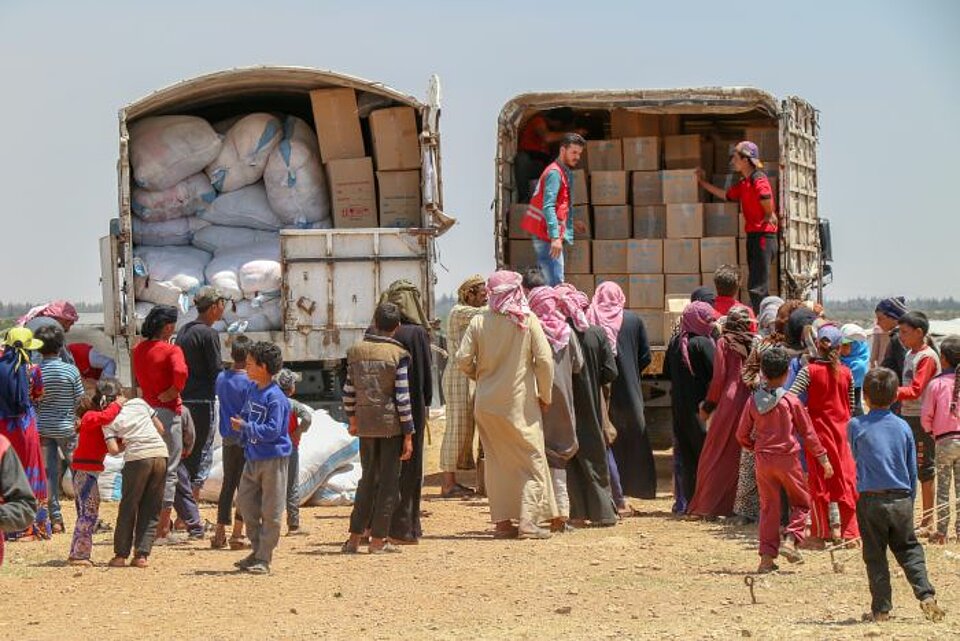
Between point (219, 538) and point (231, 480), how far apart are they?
0.34 m

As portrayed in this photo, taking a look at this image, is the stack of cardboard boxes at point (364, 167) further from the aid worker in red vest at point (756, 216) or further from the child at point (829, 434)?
the child at point (829, 434)

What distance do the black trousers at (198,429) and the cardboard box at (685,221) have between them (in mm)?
4767

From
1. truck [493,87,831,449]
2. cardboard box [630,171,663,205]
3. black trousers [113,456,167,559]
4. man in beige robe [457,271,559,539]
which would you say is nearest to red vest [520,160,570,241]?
truck [493,87,831,449]

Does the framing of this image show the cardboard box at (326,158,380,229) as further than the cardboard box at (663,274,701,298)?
Yes

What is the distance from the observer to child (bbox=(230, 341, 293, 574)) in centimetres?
937

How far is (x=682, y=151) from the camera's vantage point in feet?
48.9

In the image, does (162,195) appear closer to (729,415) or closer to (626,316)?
(626,316)

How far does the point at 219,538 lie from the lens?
1049cm

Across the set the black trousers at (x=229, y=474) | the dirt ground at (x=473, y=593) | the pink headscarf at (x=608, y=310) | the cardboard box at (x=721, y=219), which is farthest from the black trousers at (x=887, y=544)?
the cardboard box at (x=721, y=219)

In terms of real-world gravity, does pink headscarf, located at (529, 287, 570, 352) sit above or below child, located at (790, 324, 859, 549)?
above

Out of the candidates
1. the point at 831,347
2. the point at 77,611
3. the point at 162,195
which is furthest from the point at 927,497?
the point at 162,195

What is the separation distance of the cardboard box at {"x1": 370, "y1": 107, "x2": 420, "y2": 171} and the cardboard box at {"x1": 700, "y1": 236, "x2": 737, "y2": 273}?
8.85ft

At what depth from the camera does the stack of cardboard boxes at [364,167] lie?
608 inches

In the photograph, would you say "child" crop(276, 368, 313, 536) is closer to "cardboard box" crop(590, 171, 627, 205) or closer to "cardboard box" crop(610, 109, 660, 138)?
"cardboard box" crop(590, 171, 627, 205)
